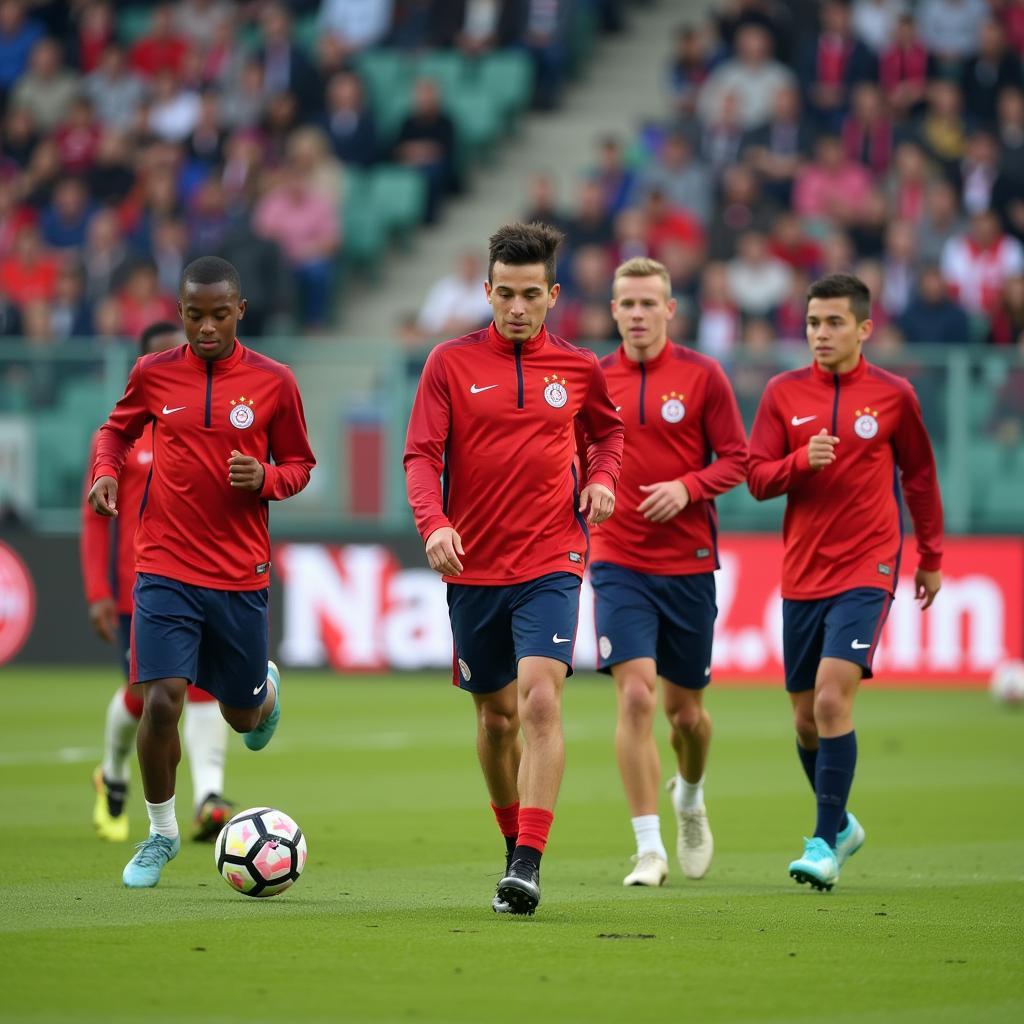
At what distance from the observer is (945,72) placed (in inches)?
948

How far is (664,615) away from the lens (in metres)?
9.50

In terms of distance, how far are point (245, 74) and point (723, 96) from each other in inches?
261

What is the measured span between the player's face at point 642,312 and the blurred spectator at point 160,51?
19.8 meters

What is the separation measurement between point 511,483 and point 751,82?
1715cm

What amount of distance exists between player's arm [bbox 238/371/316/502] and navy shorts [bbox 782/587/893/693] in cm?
222

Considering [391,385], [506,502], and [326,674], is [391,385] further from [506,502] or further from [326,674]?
[506,502]

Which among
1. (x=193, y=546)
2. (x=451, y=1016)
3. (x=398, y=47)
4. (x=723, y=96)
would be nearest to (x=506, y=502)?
(x=193, y=546)

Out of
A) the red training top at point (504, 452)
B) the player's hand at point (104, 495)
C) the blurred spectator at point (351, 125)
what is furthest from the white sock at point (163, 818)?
the blurred spectator at point (351, 125)

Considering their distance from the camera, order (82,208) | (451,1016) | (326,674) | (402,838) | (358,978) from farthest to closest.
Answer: (82,208) < (326,674) < (402,838) < (358,978) < (451,1016)

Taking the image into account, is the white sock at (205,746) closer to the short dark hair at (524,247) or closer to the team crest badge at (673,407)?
Result: the team crest badge at (673,407)

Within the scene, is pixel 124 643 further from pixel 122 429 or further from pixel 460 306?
pixel 460 306

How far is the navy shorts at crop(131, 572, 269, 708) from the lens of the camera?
8359mm

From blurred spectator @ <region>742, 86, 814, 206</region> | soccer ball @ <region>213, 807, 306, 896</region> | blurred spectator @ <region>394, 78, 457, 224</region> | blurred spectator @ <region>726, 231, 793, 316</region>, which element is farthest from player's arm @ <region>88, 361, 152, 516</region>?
blurred spectator @ <region>394, 78, 457, 224</region>

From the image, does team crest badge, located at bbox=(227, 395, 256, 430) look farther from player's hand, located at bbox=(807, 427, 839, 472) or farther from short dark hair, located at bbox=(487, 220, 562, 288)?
player's hand, located at bbox=(807, 427, 839, 472)
